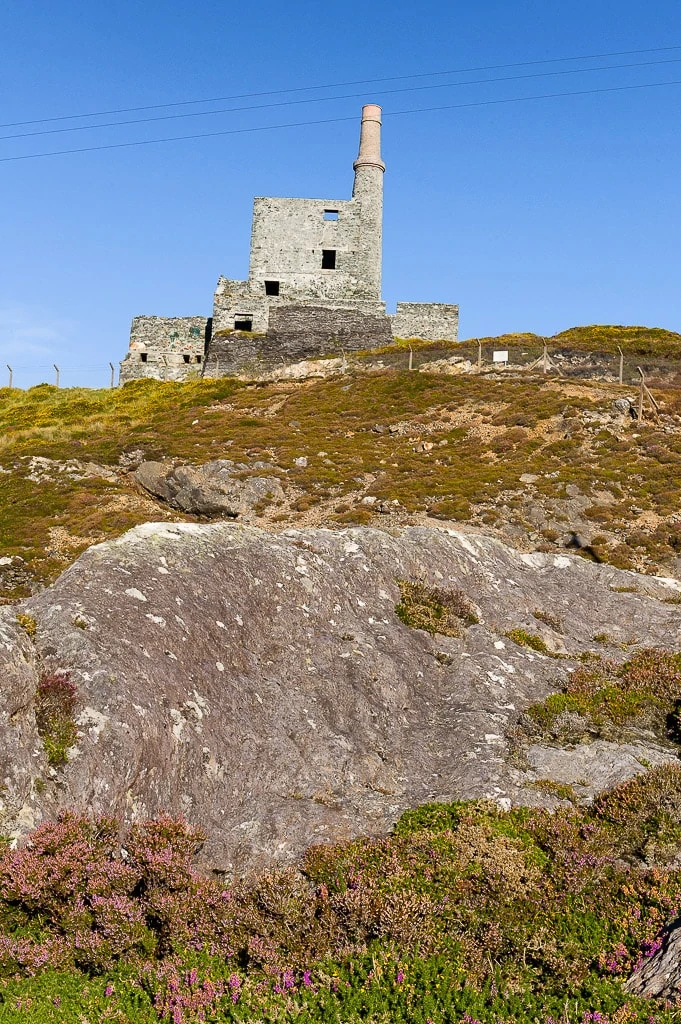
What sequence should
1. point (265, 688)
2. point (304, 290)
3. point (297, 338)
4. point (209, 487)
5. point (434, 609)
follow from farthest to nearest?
1. point (304, 290)
2. point (297, 338)
3. point (209, 487)
4. point (434, 609)
5. point (265, 688)

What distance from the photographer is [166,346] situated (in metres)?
67.2

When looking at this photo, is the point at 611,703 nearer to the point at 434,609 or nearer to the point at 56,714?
the point at 434,609

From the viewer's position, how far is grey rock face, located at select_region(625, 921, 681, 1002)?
19.9 feet

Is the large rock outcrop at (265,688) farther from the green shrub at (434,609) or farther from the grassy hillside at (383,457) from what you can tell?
the grassy hillside at (383,457)

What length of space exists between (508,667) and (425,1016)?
7.23 meters

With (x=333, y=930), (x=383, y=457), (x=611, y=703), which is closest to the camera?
(x=333, y=930)

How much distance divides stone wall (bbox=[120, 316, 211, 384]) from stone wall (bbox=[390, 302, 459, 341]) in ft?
56.1

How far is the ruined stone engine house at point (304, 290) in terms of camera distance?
6550 cm

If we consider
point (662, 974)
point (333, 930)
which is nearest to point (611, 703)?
point (662, 974)

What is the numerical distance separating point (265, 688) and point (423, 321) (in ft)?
205

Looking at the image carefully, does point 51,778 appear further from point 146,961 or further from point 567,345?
point 567,345

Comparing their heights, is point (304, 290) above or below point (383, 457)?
above

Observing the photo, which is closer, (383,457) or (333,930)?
(333,930)

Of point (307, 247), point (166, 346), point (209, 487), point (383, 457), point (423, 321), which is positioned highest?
point (307, 247)
